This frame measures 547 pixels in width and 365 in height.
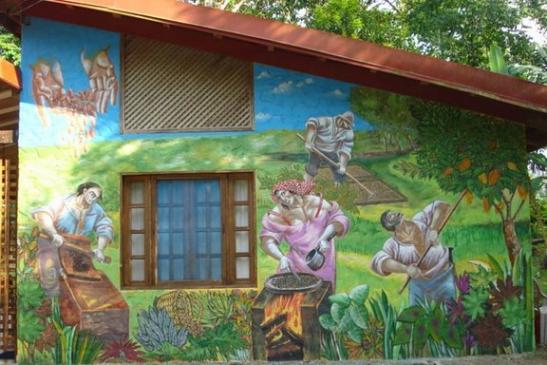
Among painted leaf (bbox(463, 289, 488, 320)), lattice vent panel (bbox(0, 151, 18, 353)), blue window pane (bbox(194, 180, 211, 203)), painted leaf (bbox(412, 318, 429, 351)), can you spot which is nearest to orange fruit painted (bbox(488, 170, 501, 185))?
painted leaf (bbox(463, 289, 488, 320))

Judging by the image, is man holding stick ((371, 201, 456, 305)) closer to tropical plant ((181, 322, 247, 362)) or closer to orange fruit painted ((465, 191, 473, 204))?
orange fruit painted ((465, 191, 473, 204))

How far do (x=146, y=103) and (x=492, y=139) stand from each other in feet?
13.1

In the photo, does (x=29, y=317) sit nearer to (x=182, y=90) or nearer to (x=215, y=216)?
(x=215, y=216)

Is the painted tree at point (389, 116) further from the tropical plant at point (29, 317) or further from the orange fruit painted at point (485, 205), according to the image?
the tropical plant at point (29, 317)

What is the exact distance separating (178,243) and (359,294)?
2.18 metres

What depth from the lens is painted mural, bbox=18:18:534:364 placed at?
7.61 m

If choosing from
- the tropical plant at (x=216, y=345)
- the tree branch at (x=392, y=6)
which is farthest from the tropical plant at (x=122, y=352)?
the tree branch at (x=392, y=6)

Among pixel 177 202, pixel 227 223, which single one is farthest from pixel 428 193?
pixel 177 202

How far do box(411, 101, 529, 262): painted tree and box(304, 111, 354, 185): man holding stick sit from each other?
2.60 ft

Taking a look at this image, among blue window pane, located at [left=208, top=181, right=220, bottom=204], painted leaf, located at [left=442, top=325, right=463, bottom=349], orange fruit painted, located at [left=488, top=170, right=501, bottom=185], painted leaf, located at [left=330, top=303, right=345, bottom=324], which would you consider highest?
orange fruit painted, located at [left=488, top=170, right=501, bottom=185]

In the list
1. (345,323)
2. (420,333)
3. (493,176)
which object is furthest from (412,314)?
(493,176)

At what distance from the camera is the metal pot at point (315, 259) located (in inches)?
303

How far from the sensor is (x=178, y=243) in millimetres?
8039

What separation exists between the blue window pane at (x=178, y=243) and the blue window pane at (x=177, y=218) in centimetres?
8
